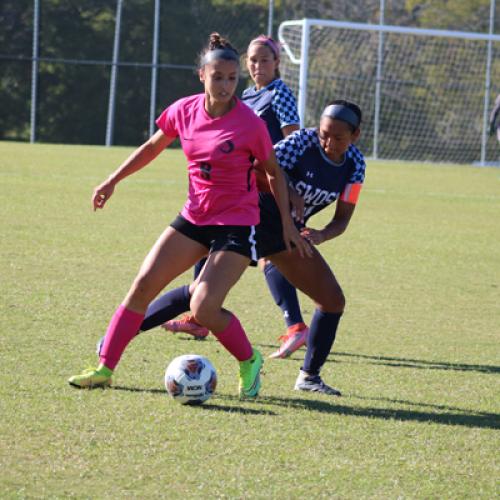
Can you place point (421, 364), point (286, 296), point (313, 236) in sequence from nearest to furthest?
point (313, 236)
point (421, 364)
point (286, 296)

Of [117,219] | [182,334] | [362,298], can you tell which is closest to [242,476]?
[182,334]

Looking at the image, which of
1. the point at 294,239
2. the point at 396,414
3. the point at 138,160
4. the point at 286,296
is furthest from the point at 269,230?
the point at 286,296

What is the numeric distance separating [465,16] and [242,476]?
32909 mm

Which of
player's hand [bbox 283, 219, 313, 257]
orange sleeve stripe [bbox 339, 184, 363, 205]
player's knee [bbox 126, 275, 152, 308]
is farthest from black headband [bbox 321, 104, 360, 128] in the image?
player's knee [bbox 126, 275, 152, 308]

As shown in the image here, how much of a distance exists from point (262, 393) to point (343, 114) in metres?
1.54

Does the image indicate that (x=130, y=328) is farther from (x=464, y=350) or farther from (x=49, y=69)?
(x=49, y=69)

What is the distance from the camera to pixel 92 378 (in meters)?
5.68

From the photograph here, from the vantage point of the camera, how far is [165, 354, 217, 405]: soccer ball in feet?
17.8

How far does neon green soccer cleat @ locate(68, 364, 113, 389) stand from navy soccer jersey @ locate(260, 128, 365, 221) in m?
1.21

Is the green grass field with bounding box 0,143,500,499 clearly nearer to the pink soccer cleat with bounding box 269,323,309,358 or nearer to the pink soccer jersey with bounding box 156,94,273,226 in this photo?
the pink soccer cleat with bounding box 269,323,309,358

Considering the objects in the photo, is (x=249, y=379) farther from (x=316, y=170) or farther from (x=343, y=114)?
(x=343, y=114)

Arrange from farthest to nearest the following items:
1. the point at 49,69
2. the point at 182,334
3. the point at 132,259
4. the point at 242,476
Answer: the point at 49,69
the point at 132,259
the point at 182,334
the point at 242,476

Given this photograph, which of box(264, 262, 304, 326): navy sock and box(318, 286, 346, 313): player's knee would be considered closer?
box(318, 286, 346, 313): player's knee

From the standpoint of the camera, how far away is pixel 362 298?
9.41 meters
